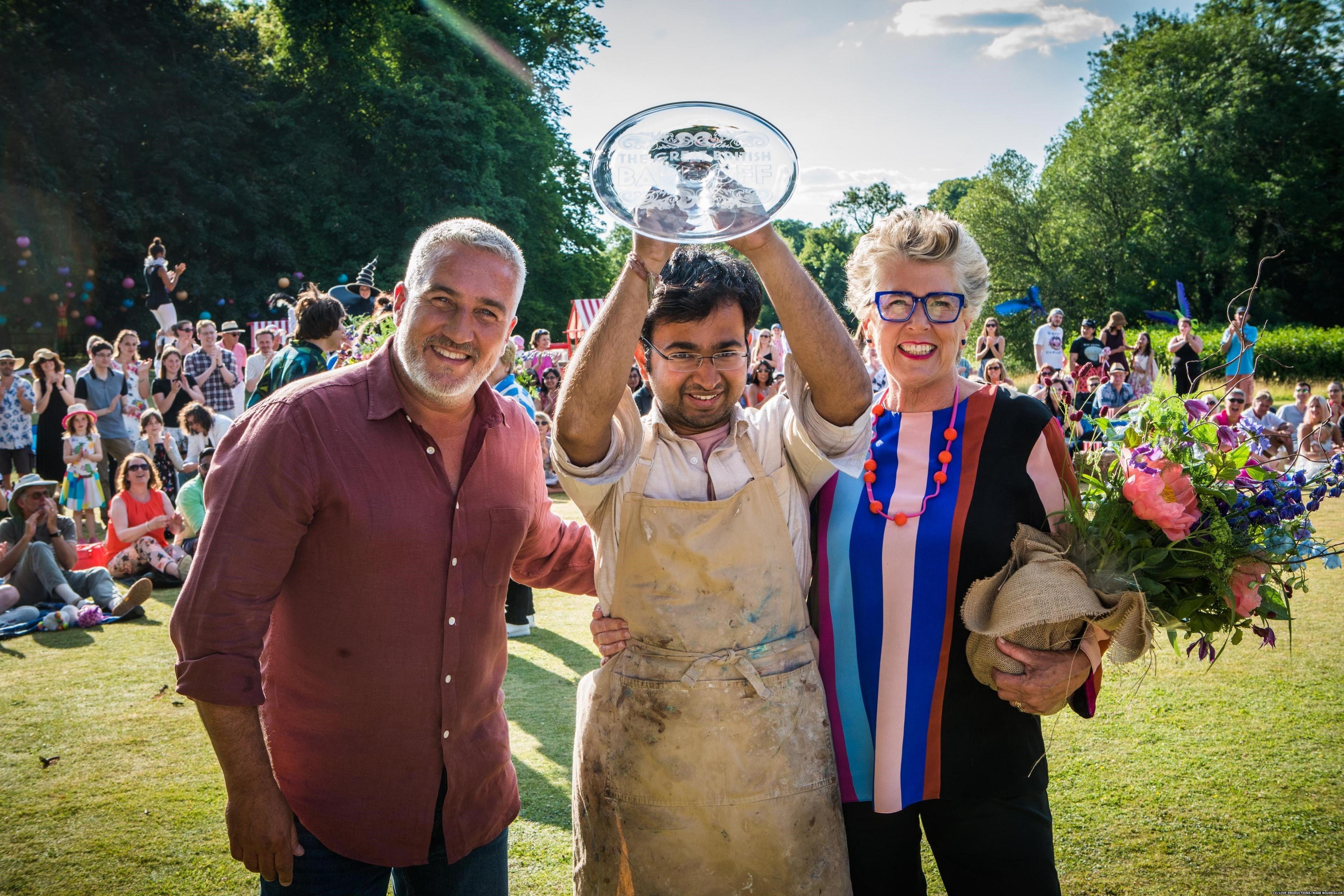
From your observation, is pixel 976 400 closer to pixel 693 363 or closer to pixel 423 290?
pixel 693 363

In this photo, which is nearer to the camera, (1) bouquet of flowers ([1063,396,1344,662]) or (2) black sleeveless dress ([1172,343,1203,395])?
(1) bouquet of flowers ([1063,396,1344,662])

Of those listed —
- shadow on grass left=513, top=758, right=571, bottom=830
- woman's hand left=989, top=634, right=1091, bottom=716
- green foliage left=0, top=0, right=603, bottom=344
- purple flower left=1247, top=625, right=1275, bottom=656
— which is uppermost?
green foliage left=0, top=0, right=603, bottom=344

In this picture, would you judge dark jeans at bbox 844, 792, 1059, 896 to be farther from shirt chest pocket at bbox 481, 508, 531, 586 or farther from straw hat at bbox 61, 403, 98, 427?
straw hat at bbox 61, 403, 98, 427

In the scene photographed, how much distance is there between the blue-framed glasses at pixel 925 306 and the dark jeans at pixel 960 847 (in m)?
1.26

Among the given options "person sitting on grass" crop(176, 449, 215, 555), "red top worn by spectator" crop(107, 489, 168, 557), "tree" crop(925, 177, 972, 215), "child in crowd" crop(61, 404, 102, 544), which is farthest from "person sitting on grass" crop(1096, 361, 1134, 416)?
"tree" crop(925, 177, 972, 215)

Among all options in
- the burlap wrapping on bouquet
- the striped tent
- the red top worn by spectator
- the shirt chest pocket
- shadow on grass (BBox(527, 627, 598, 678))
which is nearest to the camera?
the burlap wrapping on bouquet

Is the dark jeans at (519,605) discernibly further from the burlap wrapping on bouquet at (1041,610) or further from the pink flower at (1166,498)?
the pink flower at (1166,498)

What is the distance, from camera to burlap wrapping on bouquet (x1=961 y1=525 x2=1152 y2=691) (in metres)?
1.97

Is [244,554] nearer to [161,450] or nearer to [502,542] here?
[502,542]

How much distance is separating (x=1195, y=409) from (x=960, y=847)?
130 centimetres

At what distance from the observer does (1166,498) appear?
209cm

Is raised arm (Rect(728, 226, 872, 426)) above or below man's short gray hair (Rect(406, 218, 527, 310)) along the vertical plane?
below

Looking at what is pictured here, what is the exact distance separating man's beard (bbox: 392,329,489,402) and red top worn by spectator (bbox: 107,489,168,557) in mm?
7480

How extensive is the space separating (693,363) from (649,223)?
0.39 meters
